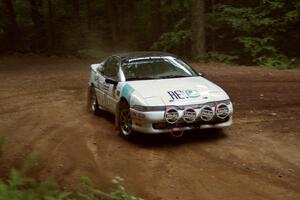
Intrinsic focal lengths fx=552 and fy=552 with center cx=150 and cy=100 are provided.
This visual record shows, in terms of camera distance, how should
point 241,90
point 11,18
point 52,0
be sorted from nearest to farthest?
point 241,90, point 11,18, point 52,0

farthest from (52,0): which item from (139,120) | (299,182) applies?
(299,182)

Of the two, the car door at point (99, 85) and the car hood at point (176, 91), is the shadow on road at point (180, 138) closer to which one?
the car hood at point (176, 91)

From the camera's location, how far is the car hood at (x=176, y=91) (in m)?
9.88

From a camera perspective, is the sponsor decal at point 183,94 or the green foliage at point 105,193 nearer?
the green foliage at point 105,193

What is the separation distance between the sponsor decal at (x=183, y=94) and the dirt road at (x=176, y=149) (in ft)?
2.88

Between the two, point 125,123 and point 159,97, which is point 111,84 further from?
point 159,97

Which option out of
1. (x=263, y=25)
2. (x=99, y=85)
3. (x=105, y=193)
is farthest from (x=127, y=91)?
(x=263, y=25)

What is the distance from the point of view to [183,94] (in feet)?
33.0

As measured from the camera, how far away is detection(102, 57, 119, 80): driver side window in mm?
11528

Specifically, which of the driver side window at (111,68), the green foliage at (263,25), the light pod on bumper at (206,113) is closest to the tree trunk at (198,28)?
the green foliage at (263,25)

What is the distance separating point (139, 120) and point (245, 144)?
6.48ft

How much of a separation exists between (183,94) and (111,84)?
1944 millimetres

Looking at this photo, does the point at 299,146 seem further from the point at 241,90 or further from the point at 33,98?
the point at 33,98

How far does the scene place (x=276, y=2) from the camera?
22.7 meters
